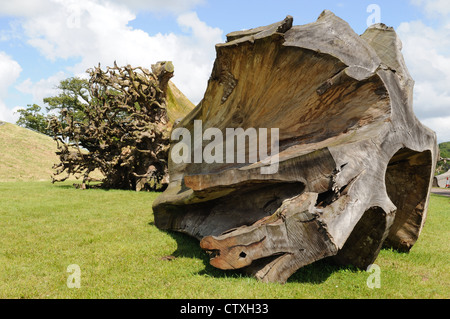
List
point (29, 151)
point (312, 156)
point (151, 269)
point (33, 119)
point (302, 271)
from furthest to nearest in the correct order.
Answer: point (33, 119)
point (29, 151)
point (151, 269)
point (302, 271)
point (312, 156)

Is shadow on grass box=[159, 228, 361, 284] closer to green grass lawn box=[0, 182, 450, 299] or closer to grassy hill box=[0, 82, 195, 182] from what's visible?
green grass lawn box=[0, 182, 450, 299]

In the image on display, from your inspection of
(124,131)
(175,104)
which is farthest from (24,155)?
(175,104)

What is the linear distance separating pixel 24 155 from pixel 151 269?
26.7 metres

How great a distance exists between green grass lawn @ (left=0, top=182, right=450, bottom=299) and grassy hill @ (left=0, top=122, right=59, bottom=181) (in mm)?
17853

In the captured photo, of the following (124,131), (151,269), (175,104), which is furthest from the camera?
(175,104)

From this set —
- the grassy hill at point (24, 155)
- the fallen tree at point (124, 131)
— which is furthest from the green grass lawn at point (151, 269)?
the grassy hill at point (24, 155)

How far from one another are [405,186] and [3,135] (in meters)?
33.3

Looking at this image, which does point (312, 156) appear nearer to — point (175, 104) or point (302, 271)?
point (302, 271)

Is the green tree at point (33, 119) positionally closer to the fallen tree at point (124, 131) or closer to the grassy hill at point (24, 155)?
the grassy hill at point (24, 155)

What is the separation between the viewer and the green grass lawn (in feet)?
10.1

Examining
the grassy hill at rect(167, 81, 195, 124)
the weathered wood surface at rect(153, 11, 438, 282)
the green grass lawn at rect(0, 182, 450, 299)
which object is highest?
the grassy hill at rect(167, 81, 195, 124)

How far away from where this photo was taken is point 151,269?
3.78 metres

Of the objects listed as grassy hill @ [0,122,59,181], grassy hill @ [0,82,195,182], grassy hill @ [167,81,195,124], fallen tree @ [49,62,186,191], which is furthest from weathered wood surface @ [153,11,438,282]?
grassy hill @ [0,122,59,181]

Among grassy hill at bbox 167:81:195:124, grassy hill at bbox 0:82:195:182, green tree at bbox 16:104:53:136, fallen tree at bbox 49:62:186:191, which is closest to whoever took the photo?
fallen tree at bbox 49:62:186:191
